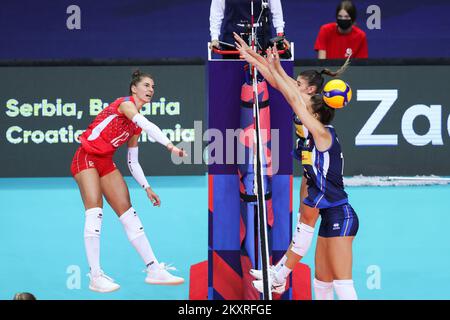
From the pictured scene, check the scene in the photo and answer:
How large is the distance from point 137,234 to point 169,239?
1833mm

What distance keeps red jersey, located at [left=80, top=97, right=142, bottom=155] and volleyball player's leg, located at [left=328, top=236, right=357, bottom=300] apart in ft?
8.33

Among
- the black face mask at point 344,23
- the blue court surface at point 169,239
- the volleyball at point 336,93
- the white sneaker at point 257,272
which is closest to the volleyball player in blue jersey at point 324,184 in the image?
the volleyball at point 336,93

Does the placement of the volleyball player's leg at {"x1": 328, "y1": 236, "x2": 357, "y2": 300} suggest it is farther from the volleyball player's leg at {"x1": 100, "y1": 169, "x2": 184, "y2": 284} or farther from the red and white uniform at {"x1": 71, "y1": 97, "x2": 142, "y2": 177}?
the red and white uniform at {"x1": 71, "y1": 97, "x2": 142, "y2": 177}

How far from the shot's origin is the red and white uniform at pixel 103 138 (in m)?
9.00

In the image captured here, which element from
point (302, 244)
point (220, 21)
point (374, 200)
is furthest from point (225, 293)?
point (374, 200)

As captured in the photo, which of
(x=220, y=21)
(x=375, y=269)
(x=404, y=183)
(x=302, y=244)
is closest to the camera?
(x=302, y=244)

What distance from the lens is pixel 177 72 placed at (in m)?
14.2

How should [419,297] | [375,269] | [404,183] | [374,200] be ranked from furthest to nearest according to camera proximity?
[404,183], [374,200], [375,269], [419,297]

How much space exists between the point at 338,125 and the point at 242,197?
20.9 feet

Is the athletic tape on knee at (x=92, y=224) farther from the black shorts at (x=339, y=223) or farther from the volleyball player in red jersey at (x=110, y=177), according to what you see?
the black shorts at (x=339, y=223)

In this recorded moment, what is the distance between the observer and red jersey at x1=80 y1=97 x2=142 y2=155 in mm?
9008

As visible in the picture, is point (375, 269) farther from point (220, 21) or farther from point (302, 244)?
point (220, 21)

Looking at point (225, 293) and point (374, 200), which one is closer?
point (225, 293)

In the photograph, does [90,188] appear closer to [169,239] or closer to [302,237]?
[302,237]
